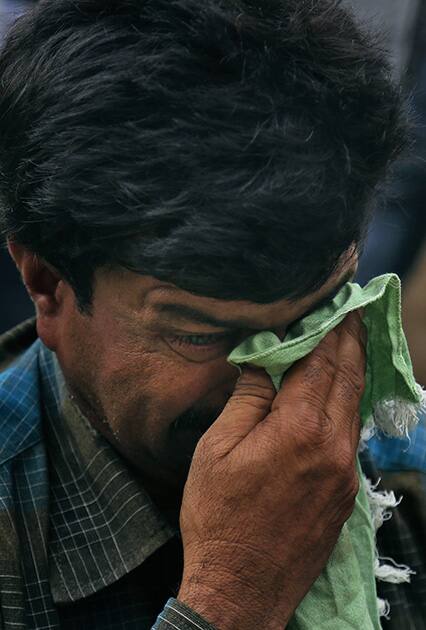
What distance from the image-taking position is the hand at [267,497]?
1.76m

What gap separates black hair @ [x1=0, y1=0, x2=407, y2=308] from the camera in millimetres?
1743

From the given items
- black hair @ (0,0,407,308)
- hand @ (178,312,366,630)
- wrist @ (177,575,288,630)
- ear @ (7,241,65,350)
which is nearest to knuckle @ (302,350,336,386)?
hand @ (178,312,366,630)

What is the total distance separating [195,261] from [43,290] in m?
0.45

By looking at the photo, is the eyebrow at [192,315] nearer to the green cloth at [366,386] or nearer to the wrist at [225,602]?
the green cloth at [366,386]

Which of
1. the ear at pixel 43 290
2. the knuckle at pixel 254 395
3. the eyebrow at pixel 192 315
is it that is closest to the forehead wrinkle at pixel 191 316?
the eyebrow at pixel 192 315

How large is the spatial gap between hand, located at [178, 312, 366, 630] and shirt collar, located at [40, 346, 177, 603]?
0.26 metres

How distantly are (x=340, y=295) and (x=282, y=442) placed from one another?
33 centimetres

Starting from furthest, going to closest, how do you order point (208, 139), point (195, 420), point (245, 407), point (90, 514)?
point (90, 514)
point (195, 420)
point (245, 407)
point (208, 139)

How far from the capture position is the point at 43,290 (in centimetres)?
210

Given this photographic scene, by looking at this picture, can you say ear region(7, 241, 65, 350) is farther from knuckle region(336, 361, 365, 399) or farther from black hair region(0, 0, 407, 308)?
knuckle region(336, 361, 365, 399)

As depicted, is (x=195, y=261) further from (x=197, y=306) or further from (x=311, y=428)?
(x=311, y=428)

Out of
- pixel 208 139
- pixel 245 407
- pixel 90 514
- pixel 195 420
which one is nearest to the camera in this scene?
pixel 208 139

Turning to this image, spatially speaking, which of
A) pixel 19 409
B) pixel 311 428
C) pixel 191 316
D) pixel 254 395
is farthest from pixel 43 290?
pixel 311 428

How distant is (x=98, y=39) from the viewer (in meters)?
1.84
